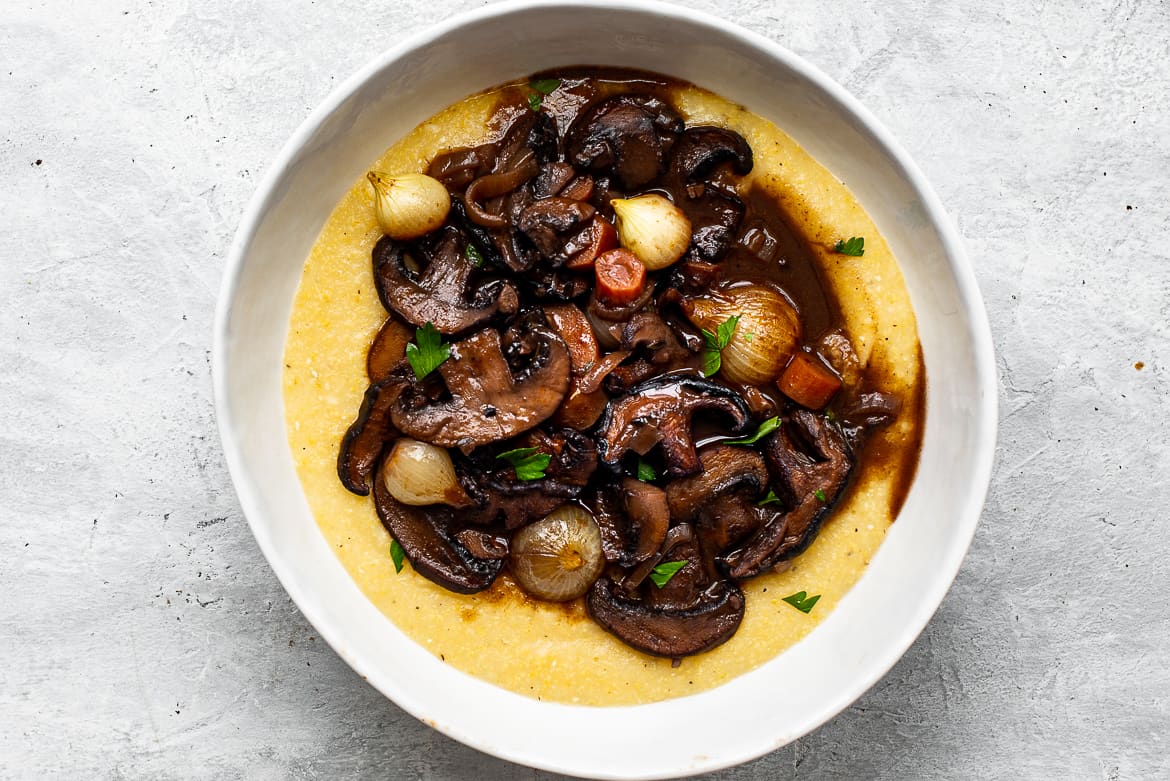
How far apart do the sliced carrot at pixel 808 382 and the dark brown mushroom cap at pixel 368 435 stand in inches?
50.4

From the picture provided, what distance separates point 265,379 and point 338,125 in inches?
34.3

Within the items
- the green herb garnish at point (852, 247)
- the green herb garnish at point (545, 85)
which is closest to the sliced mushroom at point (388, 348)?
the green herb garnish at point (545, 85)

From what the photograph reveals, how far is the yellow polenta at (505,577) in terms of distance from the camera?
113 inches

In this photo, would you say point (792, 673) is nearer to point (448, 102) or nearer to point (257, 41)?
point (448, 102)

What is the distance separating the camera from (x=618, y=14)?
261 cm

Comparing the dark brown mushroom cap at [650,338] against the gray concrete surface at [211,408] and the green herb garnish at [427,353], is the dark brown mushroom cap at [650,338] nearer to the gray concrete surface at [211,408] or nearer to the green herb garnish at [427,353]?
the green herb garnish at [427,353]

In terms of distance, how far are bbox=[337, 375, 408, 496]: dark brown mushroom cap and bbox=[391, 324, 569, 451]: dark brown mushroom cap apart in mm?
50

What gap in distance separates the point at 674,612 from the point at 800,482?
62 centimetres

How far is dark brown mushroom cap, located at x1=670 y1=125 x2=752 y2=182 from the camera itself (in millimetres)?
2793

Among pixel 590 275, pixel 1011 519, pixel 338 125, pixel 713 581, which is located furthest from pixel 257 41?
pixel 1011 519

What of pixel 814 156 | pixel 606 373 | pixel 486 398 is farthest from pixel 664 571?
pixel 814 156

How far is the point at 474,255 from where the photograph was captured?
282cm

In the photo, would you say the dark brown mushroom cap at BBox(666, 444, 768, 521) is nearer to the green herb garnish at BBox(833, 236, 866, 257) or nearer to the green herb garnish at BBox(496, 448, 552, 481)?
the green herb garnish at BBox(496, 448, 552, 481)

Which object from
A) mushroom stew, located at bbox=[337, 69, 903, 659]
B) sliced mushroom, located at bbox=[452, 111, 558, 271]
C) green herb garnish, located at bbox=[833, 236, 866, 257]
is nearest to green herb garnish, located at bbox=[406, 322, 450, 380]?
mushroom stew, located at bbox=[337, 69, 903, 659]
